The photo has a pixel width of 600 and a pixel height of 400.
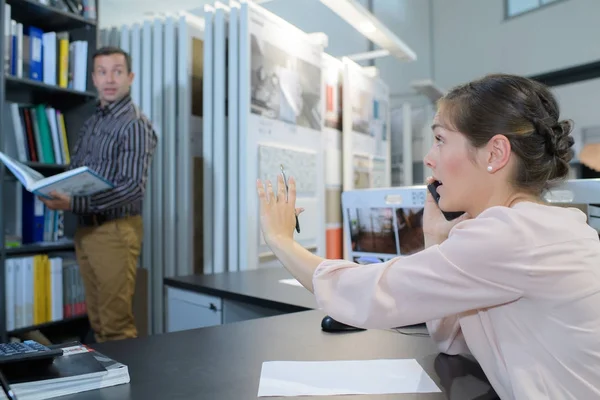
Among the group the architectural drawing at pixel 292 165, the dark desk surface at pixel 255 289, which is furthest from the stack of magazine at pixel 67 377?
the architectural drawing at pixel 292 165

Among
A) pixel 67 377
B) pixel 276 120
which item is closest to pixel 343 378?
pixel 67 377

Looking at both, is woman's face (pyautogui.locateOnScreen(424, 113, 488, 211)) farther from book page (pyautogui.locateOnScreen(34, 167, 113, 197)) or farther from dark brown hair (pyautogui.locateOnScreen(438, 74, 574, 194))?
book page (pyautogui.locateOnScreen(34, 167, 113, 197))

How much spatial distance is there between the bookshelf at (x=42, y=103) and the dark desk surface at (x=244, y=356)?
5.66ft

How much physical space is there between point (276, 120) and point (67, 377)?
2.52m

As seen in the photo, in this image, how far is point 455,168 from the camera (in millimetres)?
958

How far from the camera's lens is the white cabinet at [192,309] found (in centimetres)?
184

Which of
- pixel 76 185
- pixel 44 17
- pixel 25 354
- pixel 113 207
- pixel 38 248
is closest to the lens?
pixel 25 354

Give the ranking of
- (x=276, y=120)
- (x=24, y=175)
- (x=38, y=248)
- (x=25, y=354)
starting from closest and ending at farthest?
1. (x=25, y=354)
2. (x=24, y=175)
3. (x=38, y=248)
4. (x=276, y=120)

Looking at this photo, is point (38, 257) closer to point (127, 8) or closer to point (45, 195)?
point (45, 195)

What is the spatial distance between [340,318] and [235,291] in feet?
2.87

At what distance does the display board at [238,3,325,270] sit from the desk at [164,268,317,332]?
2.57 feet

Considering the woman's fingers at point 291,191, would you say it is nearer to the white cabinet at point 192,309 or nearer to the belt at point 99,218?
the white cabinet at point 192,309

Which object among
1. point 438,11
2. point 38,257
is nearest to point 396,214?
point 38,257

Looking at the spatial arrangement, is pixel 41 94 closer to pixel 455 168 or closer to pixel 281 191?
pixel 281 191
